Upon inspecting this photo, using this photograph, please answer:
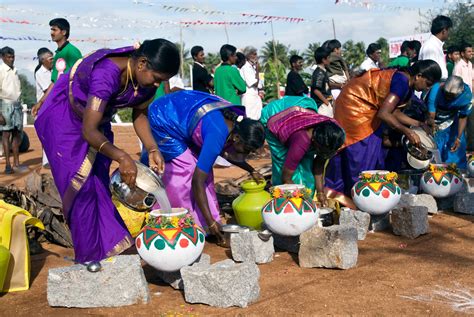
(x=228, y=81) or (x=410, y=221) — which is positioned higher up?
(x=228, y=81)

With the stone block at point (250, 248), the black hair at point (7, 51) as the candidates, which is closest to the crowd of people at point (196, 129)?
the stone block at point (250, 248)

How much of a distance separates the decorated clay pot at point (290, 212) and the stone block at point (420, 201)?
1379 millimetres

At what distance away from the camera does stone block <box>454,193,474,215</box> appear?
5.57 m

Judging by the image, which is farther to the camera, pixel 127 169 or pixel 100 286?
pixel 100 286

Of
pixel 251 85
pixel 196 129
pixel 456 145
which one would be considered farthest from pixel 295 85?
pixel 196 129

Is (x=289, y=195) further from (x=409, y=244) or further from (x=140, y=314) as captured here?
(x=140, y=314)

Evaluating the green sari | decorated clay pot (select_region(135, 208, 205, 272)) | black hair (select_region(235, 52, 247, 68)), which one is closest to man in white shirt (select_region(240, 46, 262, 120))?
black hair (select_region(235, 52, 247, 68))

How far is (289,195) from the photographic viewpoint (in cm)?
425

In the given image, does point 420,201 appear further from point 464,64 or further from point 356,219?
point 464,64

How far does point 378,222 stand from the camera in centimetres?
512

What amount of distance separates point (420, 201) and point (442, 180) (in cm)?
29

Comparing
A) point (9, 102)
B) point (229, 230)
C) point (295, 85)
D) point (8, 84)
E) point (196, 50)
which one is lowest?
point (229, 230)

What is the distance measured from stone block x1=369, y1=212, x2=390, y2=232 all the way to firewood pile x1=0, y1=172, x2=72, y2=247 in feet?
8.40

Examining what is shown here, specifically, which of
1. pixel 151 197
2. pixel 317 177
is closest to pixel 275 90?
pixel 317 177
